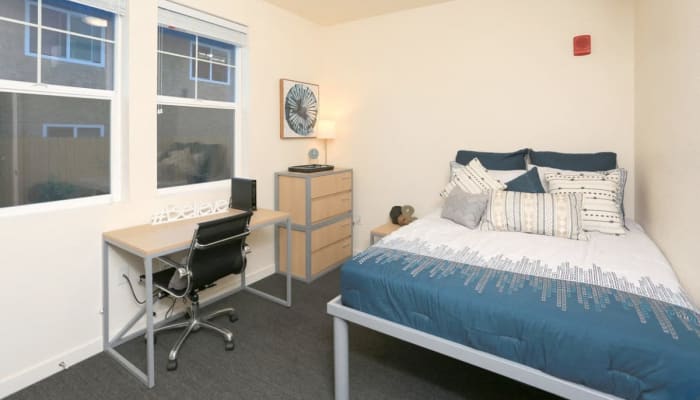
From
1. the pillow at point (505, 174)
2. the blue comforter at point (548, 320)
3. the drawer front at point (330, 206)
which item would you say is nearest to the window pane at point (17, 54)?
the blue comforter at point (548, 320)

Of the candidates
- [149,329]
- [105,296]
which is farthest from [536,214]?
[105,296]

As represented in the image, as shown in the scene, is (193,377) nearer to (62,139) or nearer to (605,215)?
(62,139)

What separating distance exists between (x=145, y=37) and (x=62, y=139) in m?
0.85

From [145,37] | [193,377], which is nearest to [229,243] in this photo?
[193,377]

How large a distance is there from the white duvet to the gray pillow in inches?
3.1

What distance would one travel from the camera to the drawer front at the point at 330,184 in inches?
146

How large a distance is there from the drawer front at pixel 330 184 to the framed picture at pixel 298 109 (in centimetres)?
56

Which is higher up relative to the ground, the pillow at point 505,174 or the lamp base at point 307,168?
the lamp base at point 307,168

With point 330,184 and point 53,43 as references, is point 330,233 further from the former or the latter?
point 53,43

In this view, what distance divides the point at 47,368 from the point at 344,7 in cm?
356

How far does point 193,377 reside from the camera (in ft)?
7.37

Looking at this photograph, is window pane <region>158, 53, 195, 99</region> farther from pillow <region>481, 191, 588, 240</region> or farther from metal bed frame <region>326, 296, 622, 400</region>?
pillow <region>481, 191, 588, 240</region>

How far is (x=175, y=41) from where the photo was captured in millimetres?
2951

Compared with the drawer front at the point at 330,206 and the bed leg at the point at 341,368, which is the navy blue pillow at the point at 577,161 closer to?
the drawer front at the point at 330,206
